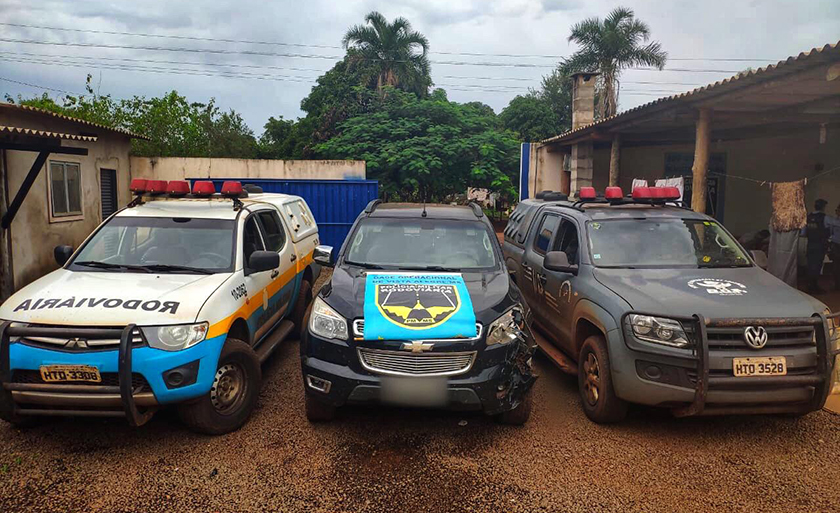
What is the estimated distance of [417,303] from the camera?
13.4 ft

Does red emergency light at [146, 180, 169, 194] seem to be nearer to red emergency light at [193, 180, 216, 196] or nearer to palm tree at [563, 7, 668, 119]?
red emergency light at [193, 180, 216, 196]

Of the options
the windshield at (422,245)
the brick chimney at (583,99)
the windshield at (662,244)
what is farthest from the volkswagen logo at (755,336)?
the brick chimney at (583,99)

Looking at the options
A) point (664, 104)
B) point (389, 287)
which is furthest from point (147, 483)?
point (664, 104)

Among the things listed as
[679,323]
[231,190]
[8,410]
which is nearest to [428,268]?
[679,323]

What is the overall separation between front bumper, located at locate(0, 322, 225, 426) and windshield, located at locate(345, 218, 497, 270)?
1.91 m

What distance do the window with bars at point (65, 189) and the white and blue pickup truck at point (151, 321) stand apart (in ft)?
20.4

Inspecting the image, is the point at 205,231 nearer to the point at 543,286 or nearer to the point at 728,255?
the point at 543,286

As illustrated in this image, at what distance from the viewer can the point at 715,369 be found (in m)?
3.86

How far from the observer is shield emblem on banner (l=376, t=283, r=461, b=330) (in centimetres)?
391

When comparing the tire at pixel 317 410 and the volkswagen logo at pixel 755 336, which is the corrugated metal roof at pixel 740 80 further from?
the tire at pixel 317 410

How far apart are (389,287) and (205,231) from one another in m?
1.97

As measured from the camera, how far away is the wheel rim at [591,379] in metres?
4.44

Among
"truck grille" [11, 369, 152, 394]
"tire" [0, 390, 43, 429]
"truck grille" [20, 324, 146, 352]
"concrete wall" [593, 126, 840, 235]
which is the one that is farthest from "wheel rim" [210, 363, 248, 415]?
"concrete wall" [593, 126, 840, 235]

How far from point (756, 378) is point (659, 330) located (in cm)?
70
